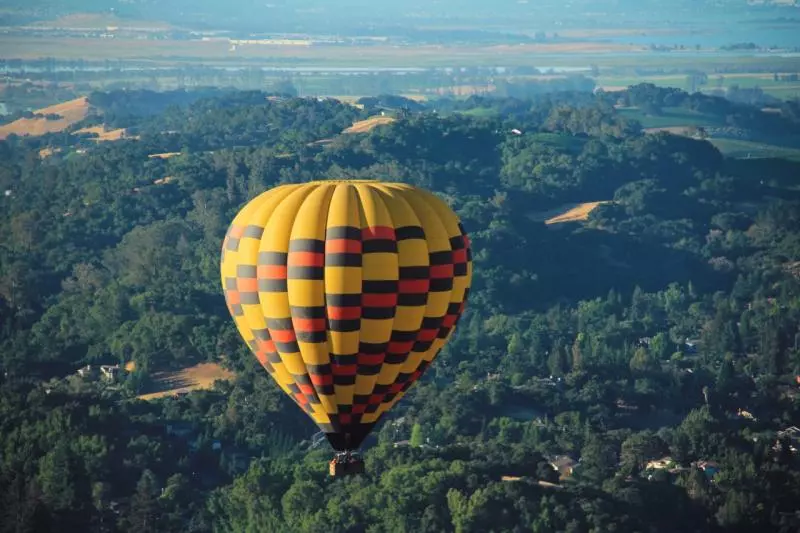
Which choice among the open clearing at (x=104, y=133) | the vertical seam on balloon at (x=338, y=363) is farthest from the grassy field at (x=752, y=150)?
the vertical seam on balloon at (x=338, y=363)

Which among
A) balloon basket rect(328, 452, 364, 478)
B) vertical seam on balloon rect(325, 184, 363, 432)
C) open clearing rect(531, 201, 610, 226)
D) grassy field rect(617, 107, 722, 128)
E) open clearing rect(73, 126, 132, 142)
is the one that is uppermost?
vertical seam on balloon rect(325, 184, 363, 432)

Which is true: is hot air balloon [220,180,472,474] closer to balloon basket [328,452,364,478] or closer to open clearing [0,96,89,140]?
balloon basket [328,452,364,478]

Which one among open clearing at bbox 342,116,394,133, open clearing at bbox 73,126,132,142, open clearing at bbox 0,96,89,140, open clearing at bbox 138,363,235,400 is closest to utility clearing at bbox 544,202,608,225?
open clearing at bbox 342,116,394,133

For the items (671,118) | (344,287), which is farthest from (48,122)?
(344,287)

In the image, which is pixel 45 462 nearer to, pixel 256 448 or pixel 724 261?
pixel 256 448

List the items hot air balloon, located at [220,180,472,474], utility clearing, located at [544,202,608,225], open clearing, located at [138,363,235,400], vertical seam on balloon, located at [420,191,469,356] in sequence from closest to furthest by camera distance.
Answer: hot air balloon, located at [220,180,472,474], vertical seam on balloon, located at [420,191,469,356], open clearing, located at [138,363,235,400], utility clearing, located at [544,202,608,225]

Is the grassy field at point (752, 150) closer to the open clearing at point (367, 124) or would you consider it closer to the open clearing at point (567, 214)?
the open clearing at point (367, 124)

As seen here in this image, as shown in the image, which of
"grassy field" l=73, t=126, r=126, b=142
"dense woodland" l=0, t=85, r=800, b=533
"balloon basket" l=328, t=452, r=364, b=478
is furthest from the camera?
"grassy field" l=73, t=126, r=126, b=142
